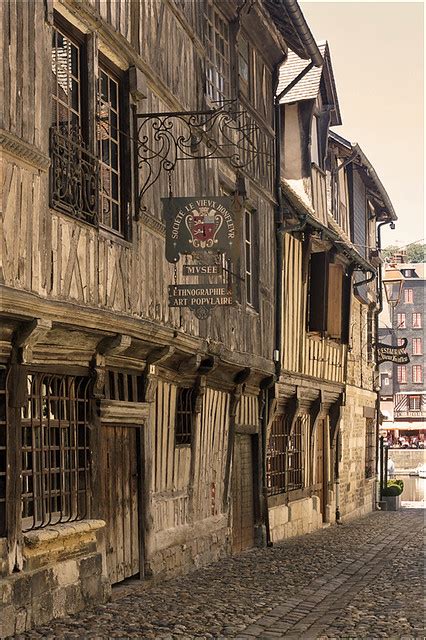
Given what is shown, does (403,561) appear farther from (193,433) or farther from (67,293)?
(67,293)

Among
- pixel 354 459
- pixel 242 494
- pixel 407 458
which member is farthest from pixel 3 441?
pixel 407 458

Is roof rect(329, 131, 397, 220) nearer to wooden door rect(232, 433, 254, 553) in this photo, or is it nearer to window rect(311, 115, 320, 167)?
window rect(311, 115, 320, 167)

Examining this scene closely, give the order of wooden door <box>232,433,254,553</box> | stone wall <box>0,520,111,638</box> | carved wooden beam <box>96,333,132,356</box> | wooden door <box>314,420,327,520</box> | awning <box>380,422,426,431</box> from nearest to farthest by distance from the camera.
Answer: stone wall <box>0,520,111,638</box> → carved wooden beam <box>96,333,132,356</box> → wooden door <box>232,433,254,553</box> → wooden door <box>314,420,327,520</box> → awning <box>380,422,426,431</box>

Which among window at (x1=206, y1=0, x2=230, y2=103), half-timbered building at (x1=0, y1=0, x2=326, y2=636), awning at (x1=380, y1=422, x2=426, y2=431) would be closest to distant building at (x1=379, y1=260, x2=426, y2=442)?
awning at (x1=380, y1=422, x2=426, y2=431)

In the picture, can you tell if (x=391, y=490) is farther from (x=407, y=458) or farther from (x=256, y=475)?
(x=407, y=458)

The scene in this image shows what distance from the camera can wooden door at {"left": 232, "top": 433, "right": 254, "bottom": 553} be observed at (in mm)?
15344

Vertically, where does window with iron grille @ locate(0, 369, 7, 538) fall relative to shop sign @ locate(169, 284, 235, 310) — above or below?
below

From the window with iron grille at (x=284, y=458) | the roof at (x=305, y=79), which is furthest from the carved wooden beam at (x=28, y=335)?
the roof at (x=305, y=79)

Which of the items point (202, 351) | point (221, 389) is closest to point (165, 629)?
point (202, 351)

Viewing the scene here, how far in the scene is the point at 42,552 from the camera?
27.5 ft

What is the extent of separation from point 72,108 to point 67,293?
4.99ft

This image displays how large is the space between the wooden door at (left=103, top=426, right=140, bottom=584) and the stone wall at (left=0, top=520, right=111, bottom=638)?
433mm

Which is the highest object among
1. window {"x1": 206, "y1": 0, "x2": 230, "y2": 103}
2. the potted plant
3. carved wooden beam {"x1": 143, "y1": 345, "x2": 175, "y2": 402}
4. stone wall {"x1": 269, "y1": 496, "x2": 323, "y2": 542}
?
window {"x1": 206, "y1": 0, "x2": 230, "y2": 103}

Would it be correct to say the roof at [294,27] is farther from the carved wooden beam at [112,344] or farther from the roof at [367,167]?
the carved wooden beam at [112,344]
